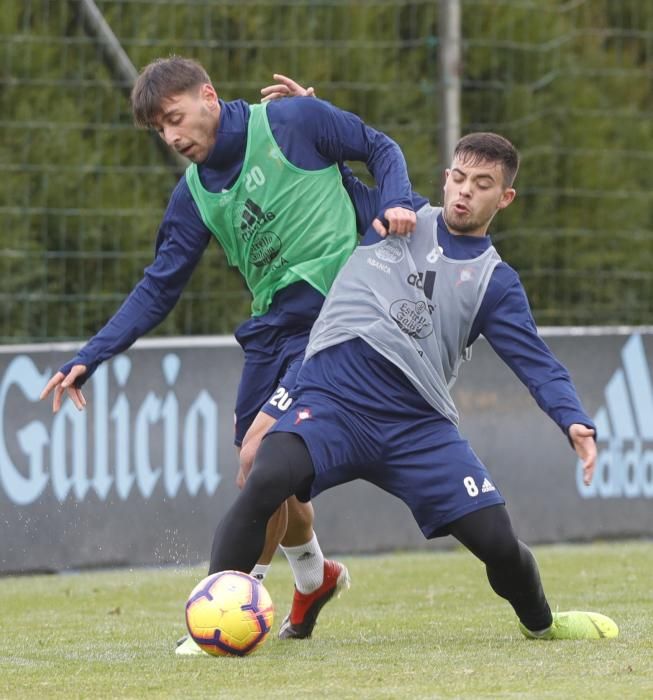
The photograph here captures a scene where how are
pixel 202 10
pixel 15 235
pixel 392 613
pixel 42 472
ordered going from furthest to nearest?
pixel 202 10, pixel 15 235, pixel 42 472, pixel 392 613

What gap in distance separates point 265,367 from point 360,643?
41.5 inches

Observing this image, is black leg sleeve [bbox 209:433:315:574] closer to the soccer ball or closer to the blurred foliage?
the soccer ball

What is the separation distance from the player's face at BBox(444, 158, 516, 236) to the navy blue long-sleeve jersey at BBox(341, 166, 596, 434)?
0.19 feet

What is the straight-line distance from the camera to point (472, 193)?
5828mm

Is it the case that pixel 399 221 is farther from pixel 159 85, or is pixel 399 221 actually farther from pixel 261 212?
pixel 159 85

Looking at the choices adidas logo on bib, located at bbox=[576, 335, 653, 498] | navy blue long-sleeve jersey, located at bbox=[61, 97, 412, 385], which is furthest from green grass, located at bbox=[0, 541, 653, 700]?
navy blue long-sleeve jersey, located at bbox=[61, 97, 412, 385]

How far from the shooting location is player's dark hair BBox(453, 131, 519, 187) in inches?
230

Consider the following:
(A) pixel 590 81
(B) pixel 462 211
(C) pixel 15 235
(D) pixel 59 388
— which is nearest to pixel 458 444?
(B) pixel 462 211

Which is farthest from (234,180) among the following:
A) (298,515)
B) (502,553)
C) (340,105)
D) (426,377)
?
(340,105)

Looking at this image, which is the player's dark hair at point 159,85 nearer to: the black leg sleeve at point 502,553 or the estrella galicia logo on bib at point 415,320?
the estrella galicia logo on bib at point 415,320

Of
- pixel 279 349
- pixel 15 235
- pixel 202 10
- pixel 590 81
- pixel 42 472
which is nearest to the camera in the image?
pixel 279 349

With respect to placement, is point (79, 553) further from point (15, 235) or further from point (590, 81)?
A: point (590, 81)

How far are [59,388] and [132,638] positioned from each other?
111 cm

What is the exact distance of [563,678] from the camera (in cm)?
495
